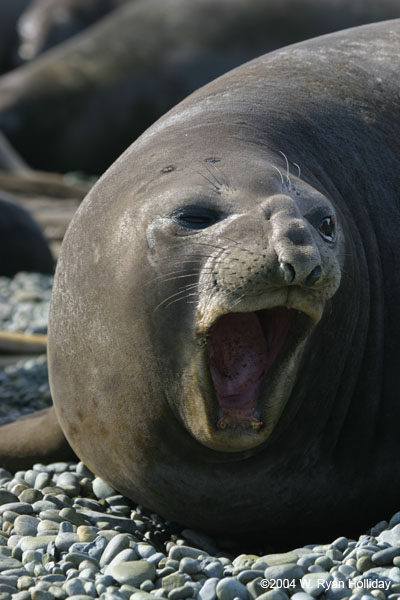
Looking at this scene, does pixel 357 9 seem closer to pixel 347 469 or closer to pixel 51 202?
pixel 51 202

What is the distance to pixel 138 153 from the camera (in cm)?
452

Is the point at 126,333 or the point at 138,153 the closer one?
the point at 126,333

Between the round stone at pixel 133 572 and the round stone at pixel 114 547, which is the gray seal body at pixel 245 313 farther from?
the round stone at pixel 133 572

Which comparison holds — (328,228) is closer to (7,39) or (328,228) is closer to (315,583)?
(315,583)

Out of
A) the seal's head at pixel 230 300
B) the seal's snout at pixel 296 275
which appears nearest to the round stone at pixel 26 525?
the seal's head at pixel 230 300

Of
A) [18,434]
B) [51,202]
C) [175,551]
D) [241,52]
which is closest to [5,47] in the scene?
[241,52]

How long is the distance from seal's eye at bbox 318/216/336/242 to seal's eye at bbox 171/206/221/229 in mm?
354

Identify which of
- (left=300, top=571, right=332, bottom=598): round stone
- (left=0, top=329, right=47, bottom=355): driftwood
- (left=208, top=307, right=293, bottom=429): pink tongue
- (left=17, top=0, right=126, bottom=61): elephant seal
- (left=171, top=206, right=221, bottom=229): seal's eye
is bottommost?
(left=300, top=571, right=332, bottom=598): round stone

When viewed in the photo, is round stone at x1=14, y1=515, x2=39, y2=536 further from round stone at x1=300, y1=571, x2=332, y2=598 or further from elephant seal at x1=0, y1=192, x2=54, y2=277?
elephant seal at x1=0, y1=192, x2=54, y2=277

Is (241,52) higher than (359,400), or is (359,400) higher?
(241,52)

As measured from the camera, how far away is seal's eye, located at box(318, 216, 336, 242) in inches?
151

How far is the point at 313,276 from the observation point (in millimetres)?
3484

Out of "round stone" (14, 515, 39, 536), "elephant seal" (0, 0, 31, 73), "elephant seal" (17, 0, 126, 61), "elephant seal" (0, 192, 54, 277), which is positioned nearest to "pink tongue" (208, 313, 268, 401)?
"round stone" (14, 515, 39, 536)

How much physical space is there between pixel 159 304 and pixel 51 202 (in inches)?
362
